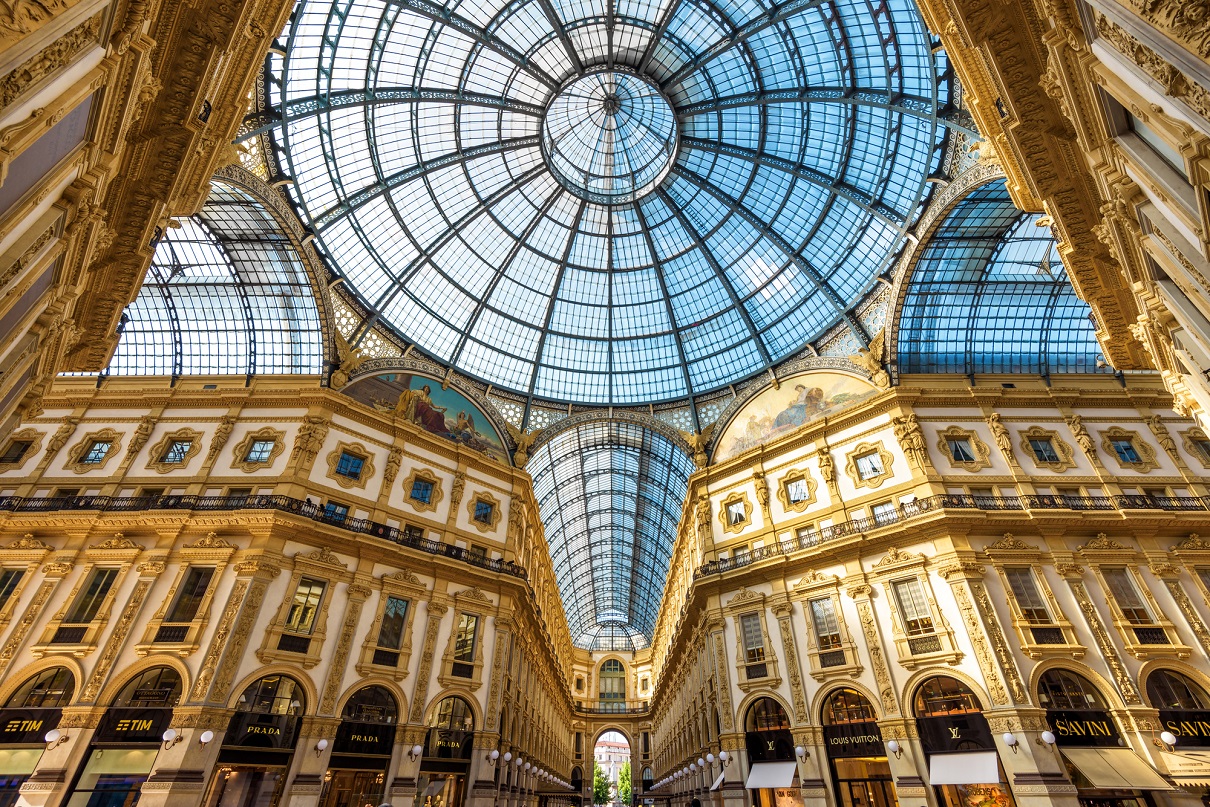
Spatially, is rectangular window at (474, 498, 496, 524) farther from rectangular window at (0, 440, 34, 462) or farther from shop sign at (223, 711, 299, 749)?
rectangular window at (0, 440, 34, 462)

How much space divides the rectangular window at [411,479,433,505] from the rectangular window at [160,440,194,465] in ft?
37.1

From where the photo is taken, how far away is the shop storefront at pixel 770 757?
2440 centimetres

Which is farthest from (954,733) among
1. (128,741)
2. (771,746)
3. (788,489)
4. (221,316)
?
(221,316)

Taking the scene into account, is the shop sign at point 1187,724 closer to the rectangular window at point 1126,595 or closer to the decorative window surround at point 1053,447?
the rectangular window at point 1126,595

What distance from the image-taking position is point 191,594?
23.6 meters

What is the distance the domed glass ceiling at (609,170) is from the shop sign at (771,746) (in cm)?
2110

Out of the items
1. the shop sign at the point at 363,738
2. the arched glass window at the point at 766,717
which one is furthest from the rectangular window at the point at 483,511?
the arched glass window at the point at 766,717

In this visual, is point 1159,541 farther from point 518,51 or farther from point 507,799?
point 518,51

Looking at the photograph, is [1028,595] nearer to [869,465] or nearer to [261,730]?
[869,465]

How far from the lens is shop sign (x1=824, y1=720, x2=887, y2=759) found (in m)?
22.9

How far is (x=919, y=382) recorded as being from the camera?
30969 millimetres

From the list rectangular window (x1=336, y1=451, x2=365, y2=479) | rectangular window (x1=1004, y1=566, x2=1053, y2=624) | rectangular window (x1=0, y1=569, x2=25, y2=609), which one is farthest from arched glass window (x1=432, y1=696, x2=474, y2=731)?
rectangular window (x1=1004, y1=566, x2=1053, y2=624)

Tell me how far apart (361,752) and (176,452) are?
58.9 ft

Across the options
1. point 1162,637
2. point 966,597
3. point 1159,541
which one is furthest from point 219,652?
point 1159,541
